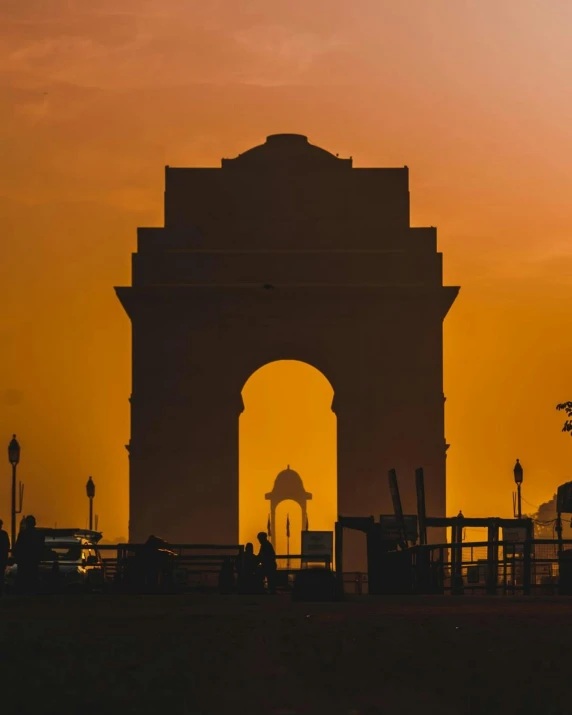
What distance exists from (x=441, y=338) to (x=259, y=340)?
4.55m

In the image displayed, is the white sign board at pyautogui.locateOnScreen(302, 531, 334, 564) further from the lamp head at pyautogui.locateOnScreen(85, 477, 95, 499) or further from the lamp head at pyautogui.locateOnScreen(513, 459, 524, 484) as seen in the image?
the lamp head at pyautogui.locateOnScreen(85, 477, 95, 499)

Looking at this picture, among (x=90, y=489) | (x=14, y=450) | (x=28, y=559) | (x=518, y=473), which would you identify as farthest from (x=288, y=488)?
(x=28, y=559)

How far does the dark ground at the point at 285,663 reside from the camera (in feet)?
24.8

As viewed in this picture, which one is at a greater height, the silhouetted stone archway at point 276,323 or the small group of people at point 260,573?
the silhouetted stone archway at point 276,323

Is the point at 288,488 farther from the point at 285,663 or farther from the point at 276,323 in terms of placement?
the point at 285,663

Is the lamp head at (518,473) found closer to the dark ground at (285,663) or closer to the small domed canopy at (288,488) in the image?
the dark ground at (285,663)

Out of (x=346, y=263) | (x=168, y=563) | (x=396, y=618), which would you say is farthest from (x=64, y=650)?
(x=346, y=263)

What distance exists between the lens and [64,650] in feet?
35.3

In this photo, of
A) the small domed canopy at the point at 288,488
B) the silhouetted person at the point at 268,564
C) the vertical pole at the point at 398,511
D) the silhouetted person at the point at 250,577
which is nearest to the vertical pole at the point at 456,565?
the vertical pole at the point at 398,511

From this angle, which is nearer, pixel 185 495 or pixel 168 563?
pixel 168 563


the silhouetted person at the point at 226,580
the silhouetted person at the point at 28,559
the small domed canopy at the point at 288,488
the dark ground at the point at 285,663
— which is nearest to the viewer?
the dark ground at the point at 285,663

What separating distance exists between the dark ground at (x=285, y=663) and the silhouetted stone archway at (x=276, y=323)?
2996cm

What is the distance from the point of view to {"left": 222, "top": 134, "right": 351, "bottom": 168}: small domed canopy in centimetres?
4703

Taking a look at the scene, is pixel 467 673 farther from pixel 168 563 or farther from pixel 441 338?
pixel 441 338
